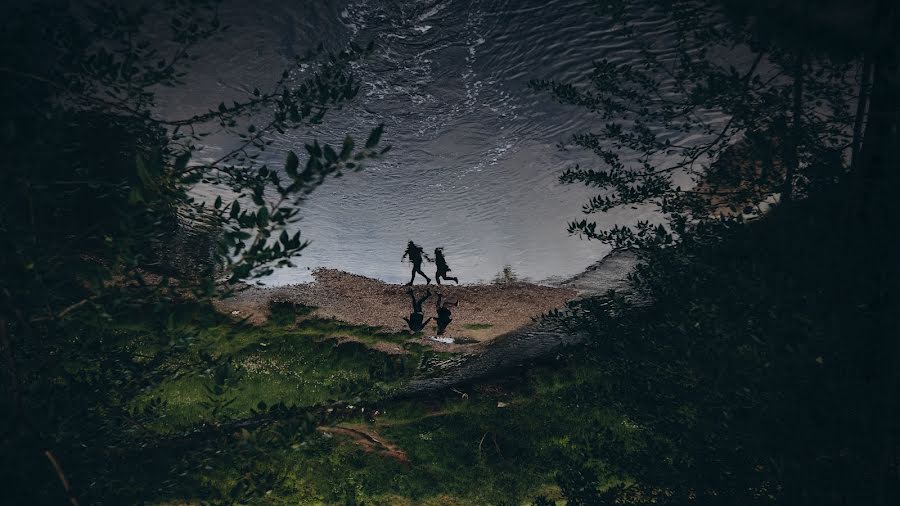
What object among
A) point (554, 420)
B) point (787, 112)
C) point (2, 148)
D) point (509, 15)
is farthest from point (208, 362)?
point (554, 420)

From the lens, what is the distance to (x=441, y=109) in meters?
5.60

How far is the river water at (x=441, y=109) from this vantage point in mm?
4324

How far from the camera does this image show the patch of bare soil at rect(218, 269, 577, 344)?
11305 millimetres

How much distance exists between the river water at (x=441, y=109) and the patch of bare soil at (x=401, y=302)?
1845 mm

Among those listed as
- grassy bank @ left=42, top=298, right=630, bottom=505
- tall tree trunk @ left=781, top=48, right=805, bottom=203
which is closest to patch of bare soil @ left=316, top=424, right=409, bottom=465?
grassy bank @ left=42, top=298, right=630, bottom=505

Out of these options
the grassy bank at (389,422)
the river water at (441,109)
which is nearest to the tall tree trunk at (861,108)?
the river water at (441,109)

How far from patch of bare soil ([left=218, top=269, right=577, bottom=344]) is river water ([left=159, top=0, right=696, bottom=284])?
185 cm

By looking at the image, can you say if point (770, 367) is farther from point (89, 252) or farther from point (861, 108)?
point (89, 252)

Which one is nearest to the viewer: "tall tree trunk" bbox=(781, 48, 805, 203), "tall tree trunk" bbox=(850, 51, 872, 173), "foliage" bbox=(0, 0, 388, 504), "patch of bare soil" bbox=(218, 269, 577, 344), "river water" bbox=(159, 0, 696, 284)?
"foliage" bbox=(0, 0, 388, 504)

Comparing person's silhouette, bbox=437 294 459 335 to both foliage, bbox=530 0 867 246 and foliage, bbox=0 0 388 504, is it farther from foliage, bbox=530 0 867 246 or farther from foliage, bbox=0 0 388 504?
foliage, bbox=0 0 388 504

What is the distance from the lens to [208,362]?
2.55 metres

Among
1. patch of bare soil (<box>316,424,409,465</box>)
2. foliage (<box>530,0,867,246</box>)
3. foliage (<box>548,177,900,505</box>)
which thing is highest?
foliage (<box>530,0,867,246</box>)

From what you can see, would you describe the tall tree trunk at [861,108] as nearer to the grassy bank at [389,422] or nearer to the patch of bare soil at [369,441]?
the grassy bank at [389,422]

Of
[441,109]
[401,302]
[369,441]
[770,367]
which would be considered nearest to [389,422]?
[369,441]
